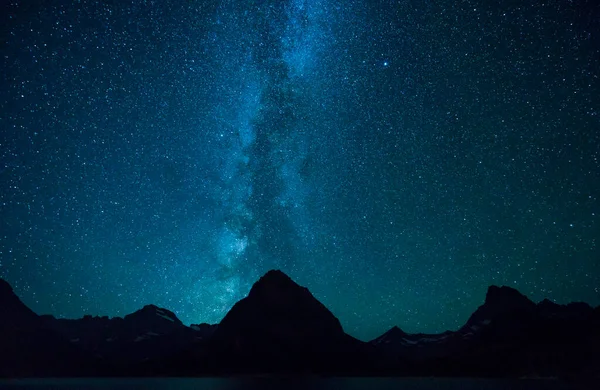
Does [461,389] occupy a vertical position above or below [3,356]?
below

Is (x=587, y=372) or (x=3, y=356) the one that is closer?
(x=587, y=372)

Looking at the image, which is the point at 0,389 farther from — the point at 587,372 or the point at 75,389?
the point at 587,372

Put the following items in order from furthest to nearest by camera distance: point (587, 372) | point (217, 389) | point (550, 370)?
point (550, 370) → point (587, 372) → point (217, 389)

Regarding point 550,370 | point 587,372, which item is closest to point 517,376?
point 550,370

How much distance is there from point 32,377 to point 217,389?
154434 millimetres

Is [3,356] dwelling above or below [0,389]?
above

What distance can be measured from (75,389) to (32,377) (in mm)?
126448

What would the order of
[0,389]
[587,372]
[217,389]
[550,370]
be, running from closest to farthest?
A: [217,389]
[0,389]
[587,372]
[550,370]

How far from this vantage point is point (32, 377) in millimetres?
194375

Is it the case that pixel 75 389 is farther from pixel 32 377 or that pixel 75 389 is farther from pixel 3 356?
pixel 3 356

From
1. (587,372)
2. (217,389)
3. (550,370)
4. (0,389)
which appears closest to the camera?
(217,389)

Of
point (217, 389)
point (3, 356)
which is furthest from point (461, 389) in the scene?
point (3, 356)

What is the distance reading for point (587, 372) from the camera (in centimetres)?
16950

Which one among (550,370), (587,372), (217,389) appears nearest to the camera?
(217,389)
